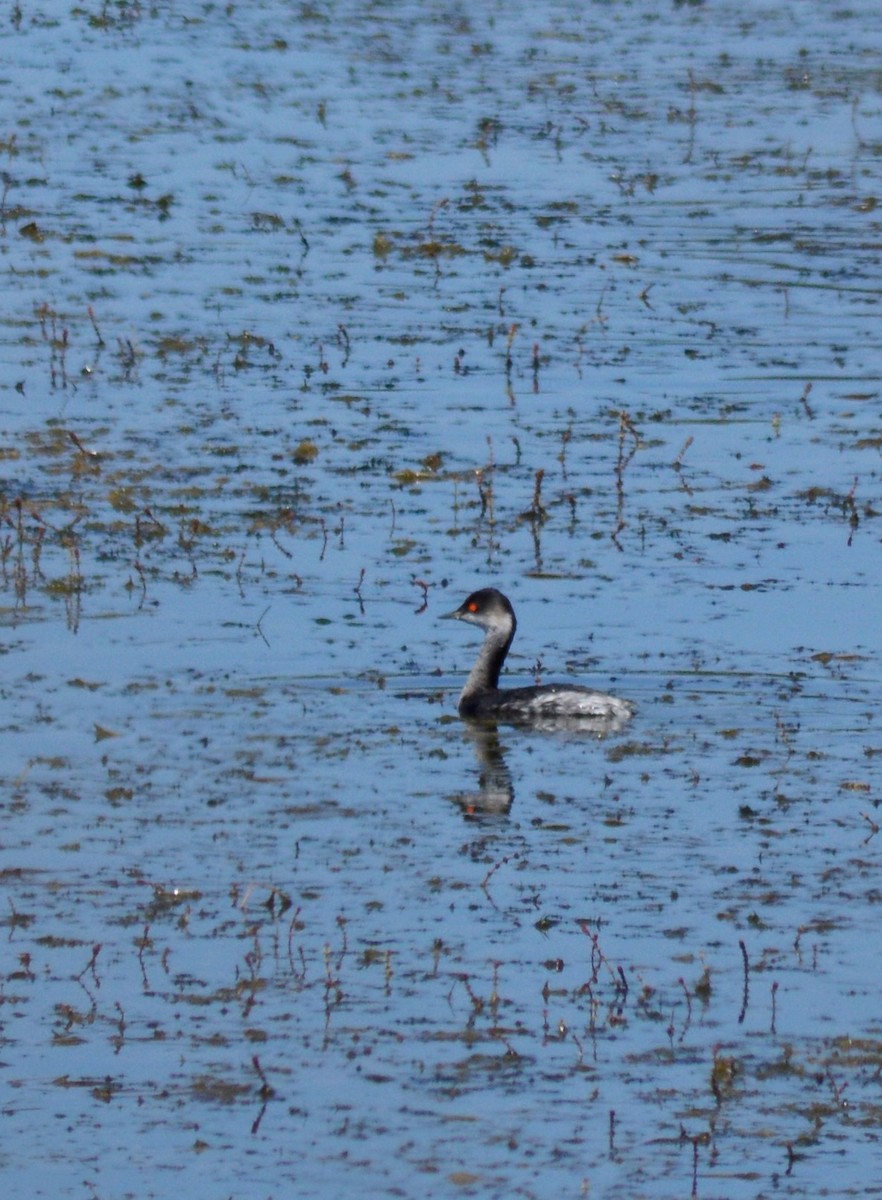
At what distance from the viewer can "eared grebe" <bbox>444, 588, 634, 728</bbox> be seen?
13.1m

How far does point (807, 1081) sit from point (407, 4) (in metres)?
37.2

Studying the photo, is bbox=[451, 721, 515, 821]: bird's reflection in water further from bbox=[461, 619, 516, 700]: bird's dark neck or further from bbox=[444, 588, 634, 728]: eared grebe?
bbox=[461, 619, 516, 700]: bird's dark neck

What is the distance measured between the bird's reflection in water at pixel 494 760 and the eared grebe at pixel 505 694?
3cm

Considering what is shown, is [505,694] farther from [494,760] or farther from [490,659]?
[494,760]

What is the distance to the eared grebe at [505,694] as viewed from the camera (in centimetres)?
1315

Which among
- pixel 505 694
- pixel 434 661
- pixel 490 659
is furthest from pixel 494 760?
pixel 434 661

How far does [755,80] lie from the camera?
3584cm

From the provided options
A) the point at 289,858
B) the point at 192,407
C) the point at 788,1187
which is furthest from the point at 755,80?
the point at 788,1187

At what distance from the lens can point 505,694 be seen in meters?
13.7

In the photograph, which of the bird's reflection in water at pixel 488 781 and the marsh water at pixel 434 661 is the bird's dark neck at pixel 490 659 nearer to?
the marsh water at pixel 434 661

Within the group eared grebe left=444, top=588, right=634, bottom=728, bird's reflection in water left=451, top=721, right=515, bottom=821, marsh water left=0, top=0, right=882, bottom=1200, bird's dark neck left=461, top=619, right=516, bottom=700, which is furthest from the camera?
bird's dark neck left=461, top=619, right=516, bottom=700

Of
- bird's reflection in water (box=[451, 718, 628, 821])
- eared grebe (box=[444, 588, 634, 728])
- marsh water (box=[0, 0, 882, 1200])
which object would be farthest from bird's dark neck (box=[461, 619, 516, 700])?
bird's reflection in water (box=[451, 718, 628, 821])

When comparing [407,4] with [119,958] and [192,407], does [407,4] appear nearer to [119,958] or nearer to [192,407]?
[192,407]

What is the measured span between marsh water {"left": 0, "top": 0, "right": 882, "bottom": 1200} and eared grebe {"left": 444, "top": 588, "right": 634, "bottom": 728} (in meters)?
0.17
